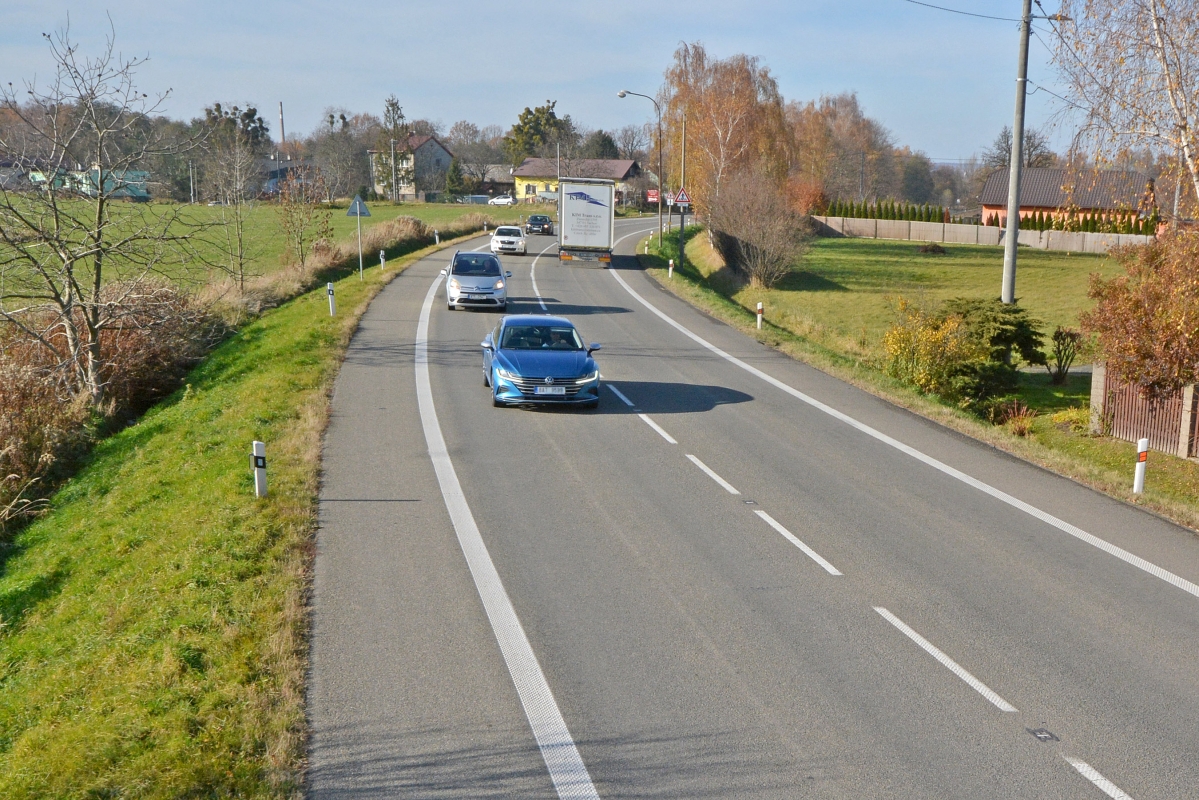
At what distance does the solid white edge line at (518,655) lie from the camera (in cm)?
577

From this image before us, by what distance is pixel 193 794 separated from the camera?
17.9ft

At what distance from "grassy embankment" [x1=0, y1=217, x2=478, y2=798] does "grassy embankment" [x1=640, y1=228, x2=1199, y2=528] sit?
974 centimetres

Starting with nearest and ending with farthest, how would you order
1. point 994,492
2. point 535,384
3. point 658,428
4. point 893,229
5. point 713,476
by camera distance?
point 994,492 < point 713,476 < point 658,428 < point 535,384 < point 893,229

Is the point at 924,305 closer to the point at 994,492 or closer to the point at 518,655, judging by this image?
the point at 994,492

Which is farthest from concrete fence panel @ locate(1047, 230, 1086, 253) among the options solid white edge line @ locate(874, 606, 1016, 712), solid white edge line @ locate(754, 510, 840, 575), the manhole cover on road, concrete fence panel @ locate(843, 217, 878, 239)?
the manhole cover on road

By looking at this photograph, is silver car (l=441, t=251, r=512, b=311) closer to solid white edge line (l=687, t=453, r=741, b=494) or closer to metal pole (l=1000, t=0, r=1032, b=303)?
metal pole (l=1000, t=0, r=1032, b=303)

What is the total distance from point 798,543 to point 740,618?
2023 millimetres

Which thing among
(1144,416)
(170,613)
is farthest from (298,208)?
Result: (170,613)

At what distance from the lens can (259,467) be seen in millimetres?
10633

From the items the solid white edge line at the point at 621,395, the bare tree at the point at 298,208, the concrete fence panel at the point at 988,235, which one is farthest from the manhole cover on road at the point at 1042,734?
the concrete fence panel at the point at 988,235

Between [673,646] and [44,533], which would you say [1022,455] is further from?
[44,533]

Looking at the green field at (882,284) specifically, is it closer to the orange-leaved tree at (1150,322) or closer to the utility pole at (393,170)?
the orange-leaved tree at (1150,322)

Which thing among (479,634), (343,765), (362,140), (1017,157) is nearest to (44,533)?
(479,634)

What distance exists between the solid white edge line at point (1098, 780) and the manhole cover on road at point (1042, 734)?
222 mm
